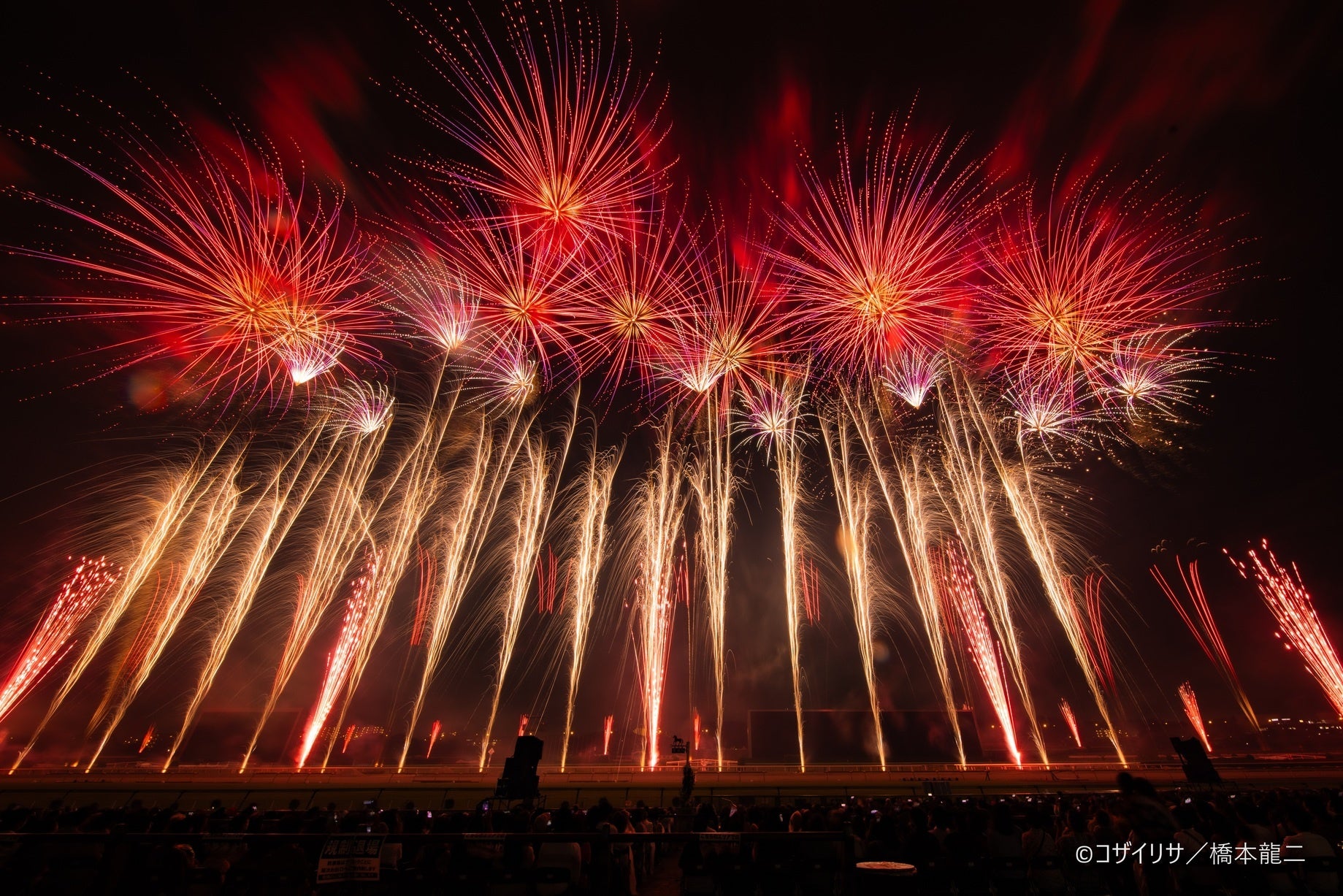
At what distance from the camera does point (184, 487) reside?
30.2 m

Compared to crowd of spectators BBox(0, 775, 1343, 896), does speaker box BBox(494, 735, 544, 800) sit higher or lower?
higher

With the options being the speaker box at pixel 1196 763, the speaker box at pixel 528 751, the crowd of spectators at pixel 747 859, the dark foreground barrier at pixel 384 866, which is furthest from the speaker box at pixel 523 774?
the speaker box at pixel 1196 763

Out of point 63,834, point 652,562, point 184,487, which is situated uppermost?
point 184,487

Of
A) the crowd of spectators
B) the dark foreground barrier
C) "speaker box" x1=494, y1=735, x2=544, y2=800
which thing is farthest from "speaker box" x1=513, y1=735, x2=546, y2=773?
the dark foreground barrier

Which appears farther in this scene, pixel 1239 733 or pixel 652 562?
pixel 1239 733

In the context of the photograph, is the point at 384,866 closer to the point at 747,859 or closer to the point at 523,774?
the point at 747,859

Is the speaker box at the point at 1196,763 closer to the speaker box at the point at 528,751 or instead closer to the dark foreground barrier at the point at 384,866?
the dark foreground barrier at the point at 384,866

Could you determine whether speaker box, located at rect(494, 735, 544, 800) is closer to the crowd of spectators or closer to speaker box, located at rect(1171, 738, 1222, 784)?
the crowd of spectators

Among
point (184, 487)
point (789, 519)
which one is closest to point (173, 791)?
point (184, 487)

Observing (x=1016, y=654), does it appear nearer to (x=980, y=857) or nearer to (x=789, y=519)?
(x=789, y=519)

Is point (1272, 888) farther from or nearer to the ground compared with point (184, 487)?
nearer to the ground

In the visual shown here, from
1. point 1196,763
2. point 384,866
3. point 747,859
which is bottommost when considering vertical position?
point 384,866

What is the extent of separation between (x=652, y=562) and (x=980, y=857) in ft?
72.2

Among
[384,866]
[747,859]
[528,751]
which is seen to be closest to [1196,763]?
[528,751]
